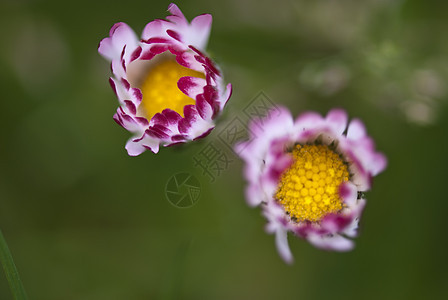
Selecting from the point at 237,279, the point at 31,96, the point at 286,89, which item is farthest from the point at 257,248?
the point at 31,96

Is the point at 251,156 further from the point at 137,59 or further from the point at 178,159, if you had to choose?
the point at 178,159

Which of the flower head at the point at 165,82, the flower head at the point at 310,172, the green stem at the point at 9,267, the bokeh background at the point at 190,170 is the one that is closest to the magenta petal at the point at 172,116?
the flower head at the point at 165,82

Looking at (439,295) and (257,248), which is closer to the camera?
(439,295)

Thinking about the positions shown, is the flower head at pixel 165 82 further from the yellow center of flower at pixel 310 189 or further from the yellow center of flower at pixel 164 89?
the yellow center of flower at pixel 310 189

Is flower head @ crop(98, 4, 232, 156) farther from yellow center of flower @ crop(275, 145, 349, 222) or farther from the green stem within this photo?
the green stem

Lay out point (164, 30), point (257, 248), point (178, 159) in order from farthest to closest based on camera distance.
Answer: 1. point (257, 248)
2. point (178, 159)
3. point (164, 30)

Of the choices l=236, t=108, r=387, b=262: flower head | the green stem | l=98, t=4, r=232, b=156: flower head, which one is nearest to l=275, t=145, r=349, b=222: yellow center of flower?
l=236, t=108, r=387, b=262: flower head
